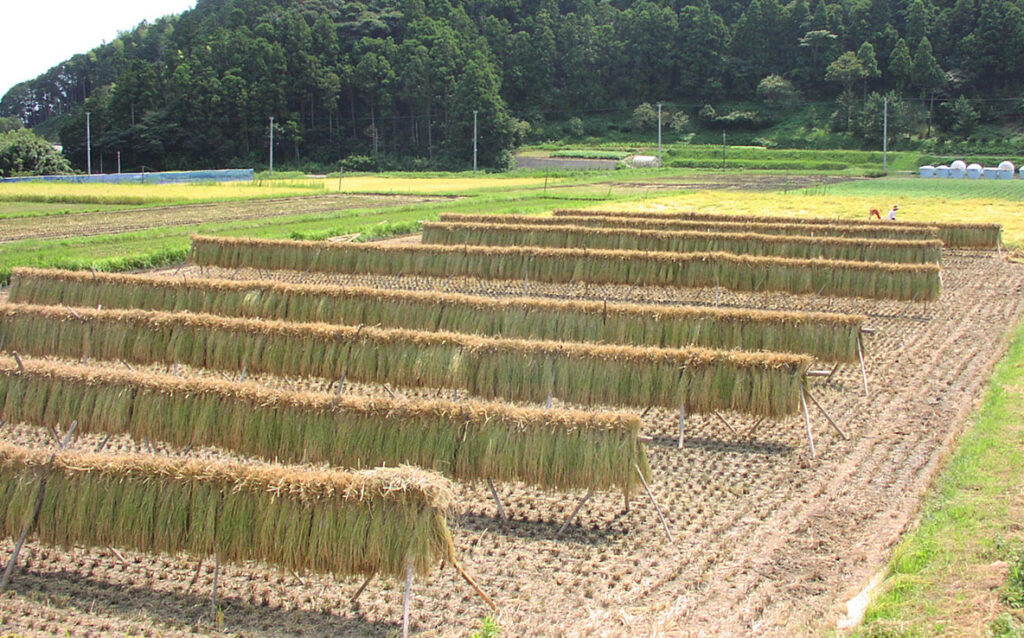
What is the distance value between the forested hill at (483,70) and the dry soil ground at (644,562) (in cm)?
8622

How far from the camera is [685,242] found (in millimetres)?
29250

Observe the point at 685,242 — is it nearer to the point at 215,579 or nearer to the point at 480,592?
the point at 480,592

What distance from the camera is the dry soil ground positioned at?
7992mm

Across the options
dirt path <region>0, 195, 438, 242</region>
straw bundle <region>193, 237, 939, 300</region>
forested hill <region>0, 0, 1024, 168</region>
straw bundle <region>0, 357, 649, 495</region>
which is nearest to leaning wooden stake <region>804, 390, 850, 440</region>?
straw bundle <region>0, 357, 649, 495</region>

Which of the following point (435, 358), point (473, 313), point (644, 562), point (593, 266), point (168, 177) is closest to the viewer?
point (644, 562)

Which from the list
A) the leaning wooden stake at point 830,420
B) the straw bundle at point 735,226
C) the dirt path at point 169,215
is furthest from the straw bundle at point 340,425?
the dirt path at point 169,215

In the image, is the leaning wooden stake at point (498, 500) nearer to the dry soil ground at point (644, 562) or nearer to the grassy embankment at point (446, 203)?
the dry soil ground at point (644, 562)

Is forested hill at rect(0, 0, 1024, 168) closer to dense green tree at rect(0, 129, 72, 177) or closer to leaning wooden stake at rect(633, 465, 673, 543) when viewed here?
dense green tree at rect(0, 129, 72, 177)

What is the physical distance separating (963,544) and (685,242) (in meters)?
20.7

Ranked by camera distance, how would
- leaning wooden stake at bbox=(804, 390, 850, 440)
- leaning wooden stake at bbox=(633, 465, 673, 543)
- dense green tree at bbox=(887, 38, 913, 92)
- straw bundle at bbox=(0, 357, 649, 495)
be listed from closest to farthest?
leaning wooden stake at bbox=(633, 465, 673, 543) → straw bundle at bbox=(0, 357, 649, 495) → leaning wooden stake at bbox=(804, 390, 850, 440) → dense green tree at bbox=(887, 38, 913, 92)

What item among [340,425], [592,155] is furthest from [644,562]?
[592,155]

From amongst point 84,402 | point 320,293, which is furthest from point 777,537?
point 320,293

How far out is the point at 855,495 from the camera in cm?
1104

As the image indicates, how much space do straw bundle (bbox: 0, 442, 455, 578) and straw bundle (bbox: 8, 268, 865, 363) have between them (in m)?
8.12
